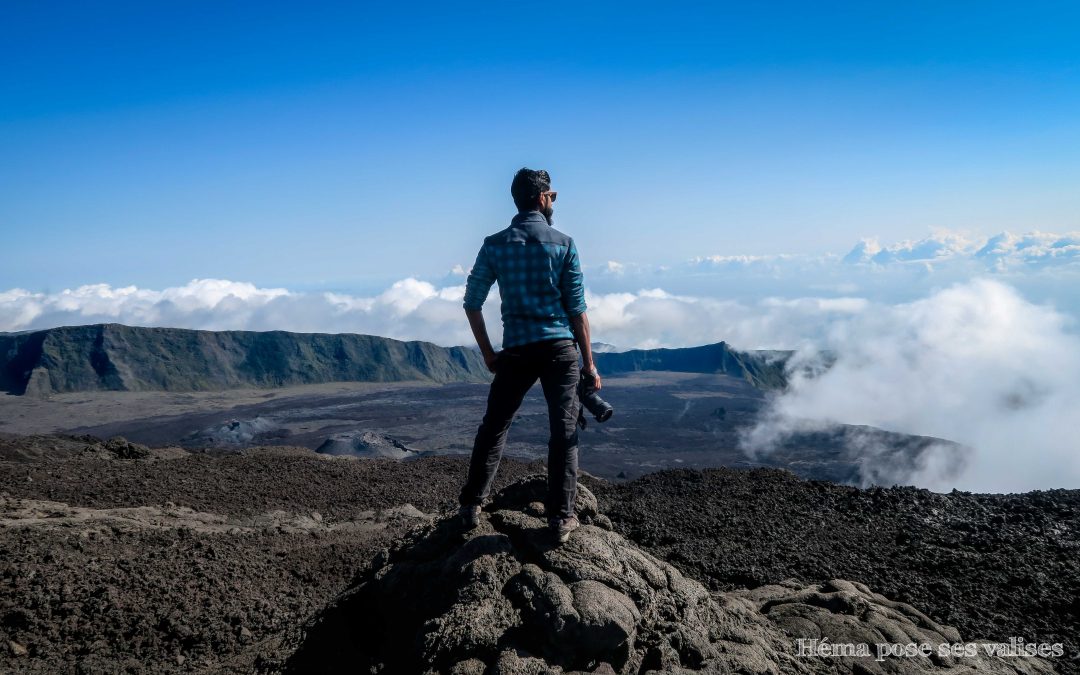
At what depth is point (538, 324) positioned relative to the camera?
4.05 meters

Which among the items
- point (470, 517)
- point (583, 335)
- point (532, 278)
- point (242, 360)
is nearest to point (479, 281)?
point (532, 278)

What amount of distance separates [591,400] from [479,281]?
101 cm

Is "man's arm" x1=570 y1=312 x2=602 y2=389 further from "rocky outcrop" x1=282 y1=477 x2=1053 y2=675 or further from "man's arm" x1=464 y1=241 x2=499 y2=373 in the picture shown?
"rocky outcrop" x1=282 y1=477 x2=1053 y2=675

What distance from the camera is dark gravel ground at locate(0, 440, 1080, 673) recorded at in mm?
5434

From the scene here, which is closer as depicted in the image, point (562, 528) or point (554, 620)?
point (554, 620)

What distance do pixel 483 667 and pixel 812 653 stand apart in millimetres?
2305

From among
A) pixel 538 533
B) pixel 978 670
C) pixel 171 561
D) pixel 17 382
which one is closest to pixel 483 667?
pixel 538 533

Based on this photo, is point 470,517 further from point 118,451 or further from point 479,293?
point 118,451

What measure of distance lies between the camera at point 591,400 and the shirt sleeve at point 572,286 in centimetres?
43

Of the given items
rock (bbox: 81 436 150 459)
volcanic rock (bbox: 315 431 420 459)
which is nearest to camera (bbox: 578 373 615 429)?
rock (bbox: 81 436 150 459)

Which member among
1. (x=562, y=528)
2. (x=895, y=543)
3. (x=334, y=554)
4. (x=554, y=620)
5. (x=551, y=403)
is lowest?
(x=895, y=543)

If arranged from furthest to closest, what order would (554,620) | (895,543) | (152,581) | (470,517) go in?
1. (895,543)
2. (152,581)
3. (470,517)
4. (554,620)

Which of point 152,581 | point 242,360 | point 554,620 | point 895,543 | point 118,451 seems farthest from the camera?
→ point 242,360

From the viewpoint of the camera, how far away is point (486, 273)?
162 inches
